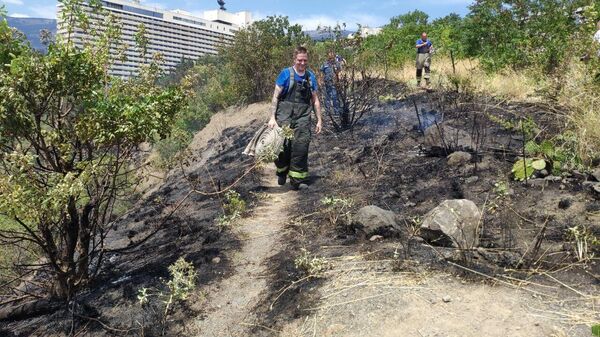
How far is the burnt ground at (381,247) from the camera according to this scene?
3.10 metres

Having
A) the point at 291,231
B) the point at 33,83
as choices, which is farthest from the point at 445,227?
the point at 33,83

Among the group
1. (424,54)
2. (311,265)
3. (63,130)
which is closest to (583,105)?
(311,265)

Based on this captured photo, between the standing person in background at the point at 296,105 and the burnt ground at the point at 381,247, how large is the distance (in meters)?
0.48

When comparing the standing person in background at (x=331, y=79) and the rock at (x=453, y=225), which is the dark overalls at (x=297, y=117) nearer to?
the rock at (x=453, y=225)

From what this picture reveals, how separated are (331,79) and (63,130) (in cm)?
592

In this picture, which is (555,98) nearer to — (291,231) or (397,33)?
(291,231)

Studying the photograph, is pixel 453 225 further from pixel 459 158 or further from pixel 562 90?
pixel 562 90

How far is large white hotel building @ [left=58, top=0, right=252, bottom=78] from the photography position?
4781 mm

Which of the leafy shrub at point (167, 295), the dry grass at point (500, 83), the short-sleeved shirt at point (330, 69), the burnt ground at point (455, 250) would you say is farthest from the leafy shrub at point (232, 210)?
the dry grass at point (500, 83)

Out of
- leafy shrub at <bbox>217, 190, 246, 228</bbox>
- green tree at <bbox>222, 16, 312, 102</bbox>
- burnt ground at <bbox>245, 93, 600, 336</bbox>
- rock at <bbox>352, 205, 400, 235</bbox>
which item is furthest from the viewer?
green tree at <bbox>222, 16, 312, 102</bbox>

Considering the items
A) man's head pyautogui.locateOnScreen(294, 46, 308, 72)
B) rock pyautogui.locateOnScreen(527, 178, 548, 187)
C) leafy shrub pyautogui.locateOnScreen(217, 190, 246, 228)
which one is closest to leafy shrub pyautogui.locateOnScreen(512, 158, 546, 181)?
rock pyautogui.locateOnScreen(527, 178, 548, 187)

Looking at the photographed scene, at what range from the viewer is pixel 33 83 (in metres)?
3.43

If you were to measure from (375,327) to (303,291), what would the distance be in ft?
2.33

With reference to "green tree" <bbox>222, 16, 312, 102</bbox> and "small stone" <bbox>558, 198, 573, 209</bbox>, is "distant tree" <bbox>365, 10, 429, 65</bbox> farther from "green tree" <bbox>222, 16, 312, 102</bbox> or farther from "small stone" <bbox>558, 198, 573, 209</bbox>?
"small stone" <bbox>558, 198, 573, 209</bbox>
